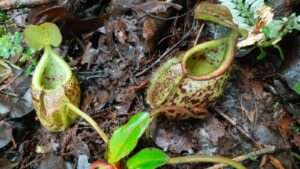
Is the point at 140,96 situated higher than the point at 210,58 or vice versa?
the point at 210,58

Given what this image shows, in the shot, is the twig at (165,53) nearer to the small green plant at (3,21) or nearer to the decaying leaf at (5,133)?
the decaying leaf at (5,133)

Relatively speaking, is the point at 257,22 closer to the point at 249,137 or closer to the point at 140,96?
the point at 249,137

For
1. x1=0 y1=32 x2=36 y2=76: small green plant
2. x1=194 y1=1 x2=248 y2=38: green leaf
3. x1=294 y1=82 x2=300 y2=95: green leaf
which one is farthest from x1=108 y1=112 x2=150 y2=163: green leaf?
x1=0 y1=32 x2=36 y2=76: small green plant

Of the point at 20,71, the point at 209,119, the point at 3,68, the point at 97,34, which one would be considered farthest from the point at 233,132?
the point at 3,68

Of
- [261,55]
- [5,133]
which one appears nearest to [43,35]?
[5,133]

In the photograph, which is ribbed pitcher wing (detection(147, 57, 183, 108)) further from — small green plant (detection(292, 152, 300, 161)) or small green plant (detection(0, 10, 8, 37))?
small green plant (detection(0, 10, 8, 37))

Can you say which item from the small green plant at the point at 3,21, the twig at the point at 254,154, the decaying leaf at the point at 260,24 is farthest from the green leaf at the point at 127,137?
the small green plant at the point at 3,21

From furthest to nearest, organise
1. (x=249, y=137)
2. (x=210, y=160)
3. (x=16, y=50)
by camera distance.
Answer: (x=16, y=50) < (x=249, y=137) < (x=210, y=160)
